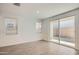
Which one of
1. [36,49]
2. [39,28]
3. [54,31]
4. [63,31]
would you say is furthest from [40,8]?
[36,49]

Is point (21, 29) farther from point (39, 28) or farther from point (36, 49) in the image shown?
point (36, 49)

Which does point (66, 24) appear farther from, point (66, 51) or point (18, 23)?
point (18, 23)

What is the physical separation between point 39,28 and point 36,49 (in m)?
0.44

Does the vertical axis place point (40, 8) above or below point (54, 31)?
above

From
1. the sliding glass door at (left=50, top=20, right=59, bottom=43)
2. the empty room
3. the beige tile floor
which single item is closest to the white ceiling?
the empty room

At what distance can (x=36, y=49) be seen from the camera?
1775 millimetres

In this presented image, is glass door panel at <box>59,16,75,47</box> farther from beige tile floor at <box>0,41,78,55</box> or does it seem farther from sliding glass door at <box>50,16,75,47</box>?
beige tile floor at <box>0,41,78,55</box>

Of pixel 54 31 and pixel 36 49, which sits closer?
pixel 36 49

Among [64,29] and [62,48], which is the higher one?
[64,29]

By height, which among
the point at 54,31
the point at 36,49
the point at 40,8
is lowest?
the point at 36,49

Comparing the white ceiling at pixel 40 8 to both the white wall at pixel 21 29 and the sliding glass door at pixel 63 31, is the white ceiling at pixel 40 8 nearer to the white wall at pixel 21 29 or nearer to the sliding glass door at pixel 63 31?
the white wall at pixel 21 29

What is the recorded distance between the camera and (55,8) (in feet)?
5.80
